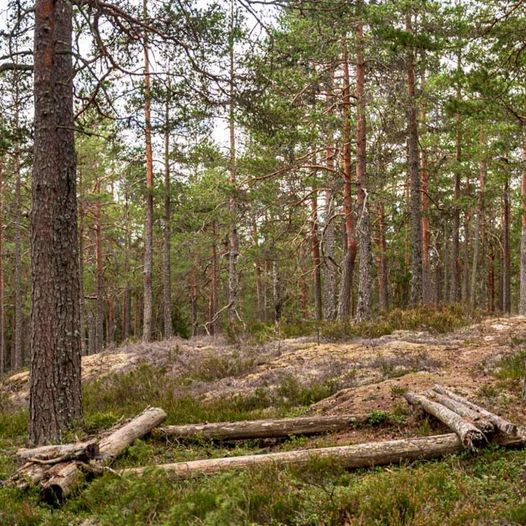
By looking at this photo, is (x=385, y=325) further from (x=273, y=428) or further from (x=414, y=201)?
(x=273, y=428)

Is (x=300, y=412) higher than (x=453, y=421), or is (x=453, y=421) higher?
(x=453, y=421)

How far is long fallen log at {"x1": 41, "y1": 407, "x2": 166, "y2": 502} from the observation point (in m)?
5.12

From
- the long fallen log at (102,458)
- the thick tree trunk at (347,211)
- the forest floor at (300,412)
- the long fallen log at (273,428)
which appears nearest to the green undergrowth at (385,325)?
the forest floor at (300,412)

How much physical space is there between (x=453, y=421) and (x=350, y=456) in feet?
4.38

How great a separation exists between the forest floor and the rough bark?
6.1 inches

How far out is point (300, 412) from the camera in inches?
312

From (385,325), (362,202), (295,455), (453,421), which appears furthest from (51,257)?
(362,202)

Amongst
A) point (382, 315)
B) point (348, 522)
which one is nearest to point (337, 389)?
point (348, 522)

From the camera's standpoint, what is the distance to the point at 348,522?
13.6 ft

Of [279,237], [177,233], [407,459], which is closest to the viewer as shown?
[407,459]

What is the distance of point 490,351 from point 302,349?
162 inches

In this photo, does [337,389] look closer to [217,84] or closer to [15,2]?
[217,84]

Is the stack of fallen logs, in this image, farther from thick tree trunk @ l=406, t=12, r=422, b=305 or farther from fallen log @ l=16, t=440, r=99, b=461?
A: thick tree trunk @ l=406, t=12, r=422, b=305

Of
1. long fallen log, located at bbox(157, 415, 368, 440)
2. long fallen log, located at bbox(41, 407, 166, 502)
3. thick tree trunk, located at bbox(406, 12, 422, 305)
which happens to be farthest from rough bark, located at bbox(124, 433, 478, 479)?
thick tree trunk, located at bbox(406, 12, 422, 305)
